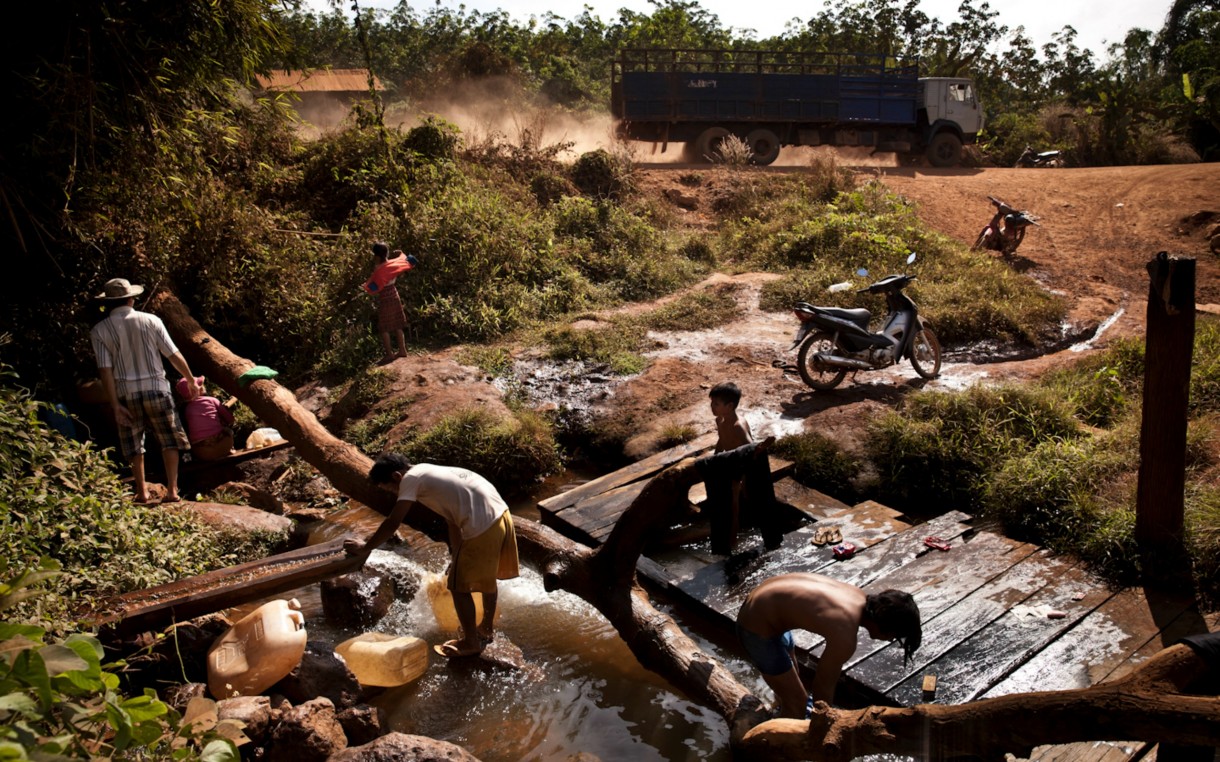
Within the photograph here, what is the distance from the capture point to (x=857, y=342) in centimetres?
843

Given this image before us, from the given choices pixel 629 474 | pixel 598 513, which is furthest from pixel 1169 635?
pixel 629 474

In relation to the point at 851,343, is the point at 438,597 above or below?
below

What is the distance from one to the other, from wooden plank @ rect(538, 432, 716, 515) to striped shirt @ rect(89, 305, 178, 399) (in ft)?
10.6

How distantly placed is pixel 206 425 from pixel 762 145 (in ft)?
50.1

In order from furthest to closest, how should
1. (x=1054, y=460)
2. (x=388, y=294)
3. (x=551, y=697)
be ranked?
(x=388, y=294) < (x=1054, y=460) < (x=551, y=697)

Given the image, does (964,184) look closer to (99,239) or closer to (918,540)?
(918,540)

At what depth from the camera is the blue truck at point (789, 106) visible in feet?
62.7

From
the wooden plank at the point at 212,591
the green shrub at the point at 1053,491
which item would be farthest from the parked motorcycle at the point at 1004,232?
the wooden plank at the point at 212,591

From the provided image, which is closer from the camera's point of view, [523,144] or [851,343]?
[851,343]

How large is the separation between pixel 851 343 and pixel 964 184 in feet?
35.8

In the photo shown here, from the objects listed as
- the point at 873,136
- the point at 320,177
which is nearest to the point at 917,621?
the point at 320,177

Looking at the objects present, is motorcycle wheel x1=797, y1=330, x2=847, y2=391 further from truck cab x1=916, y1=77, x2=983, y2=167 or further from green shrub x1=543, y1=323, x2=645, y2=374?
truck cab x1=916, y1=77, x2=983, y2=167

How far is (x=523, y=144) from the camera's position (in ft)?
51.3

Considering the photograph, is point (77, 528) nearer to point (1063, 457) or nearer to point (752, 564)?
point (752, 564)
